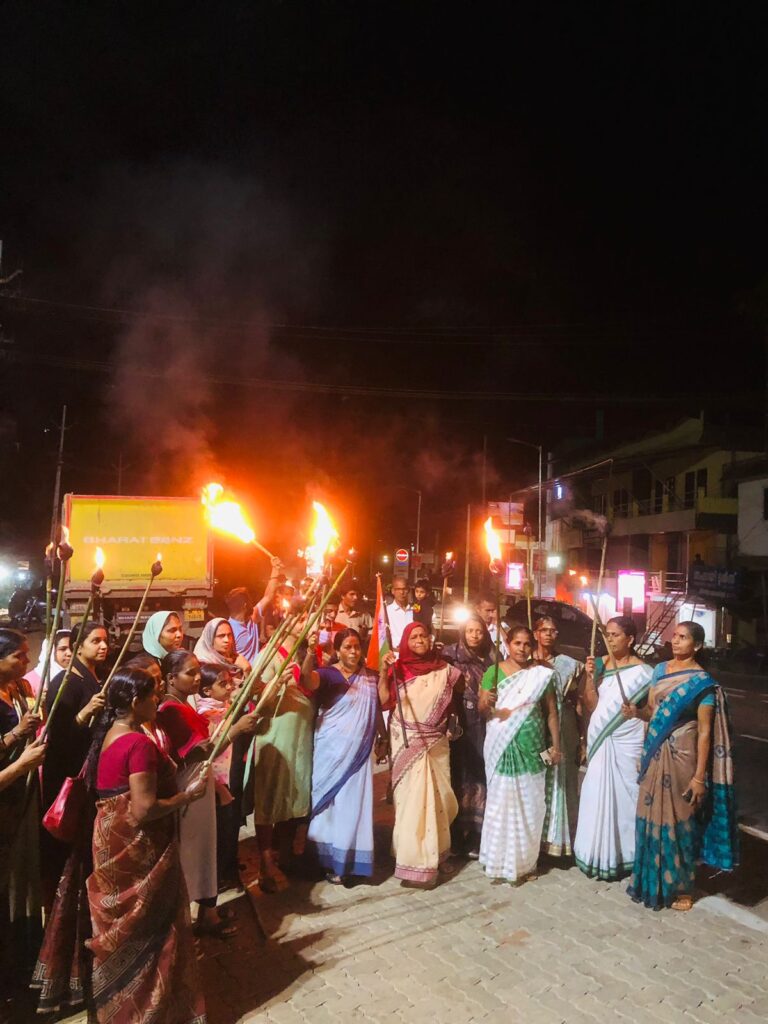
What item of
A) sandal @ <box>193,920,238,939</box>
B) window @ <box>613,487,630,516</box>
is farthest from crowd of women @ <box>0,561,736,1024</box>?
window @ <box>613,487,630,516</box>

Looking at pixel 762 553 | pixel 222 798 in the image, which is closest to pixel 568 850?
pixel 222 798

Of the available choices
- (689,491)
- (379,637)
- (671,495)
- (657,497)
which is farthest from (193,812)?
(657,497)

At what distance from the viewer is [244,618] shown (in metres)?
8.00

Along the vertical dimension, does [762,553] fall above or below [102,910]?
above

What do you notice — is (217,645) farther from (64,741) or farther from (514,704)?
(514,704)

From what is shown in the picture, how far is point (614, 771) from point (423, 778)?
4.53 feet

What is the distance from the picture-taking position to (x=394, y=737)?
5148mm

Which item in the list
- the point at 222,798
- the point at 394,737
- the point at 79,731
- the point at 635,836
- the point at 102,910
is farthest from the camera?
the point at 394,737

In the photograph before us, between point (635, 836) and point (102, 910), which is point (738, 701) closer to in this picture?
point (635, 836)

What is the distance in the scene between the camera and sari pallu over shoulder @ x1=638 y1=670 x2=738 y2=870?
179 inches

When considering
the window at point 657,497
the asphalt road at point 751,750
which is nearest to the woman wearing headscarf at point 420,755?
the asphalt road at point 751,750

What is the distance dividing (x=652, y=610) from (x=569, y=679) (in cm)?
2298

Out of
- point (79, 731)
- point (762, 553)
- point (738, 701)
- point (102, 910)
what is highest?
point (762, 553)

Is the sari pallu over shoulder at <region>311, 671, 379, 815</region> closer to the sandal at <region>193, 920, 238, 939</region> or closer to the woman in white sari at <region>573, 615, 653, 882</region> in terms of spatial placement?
the sandal at <region>193, 920, 238, 939</region>
